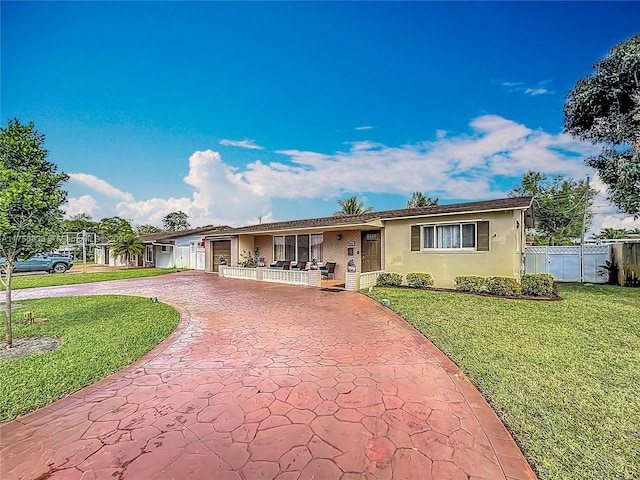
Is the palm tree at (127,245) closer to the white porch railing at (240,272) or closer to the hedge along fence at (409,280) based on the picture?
the white porch railing at (240,272)

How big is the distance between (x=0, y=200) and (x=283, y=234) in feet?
43.3

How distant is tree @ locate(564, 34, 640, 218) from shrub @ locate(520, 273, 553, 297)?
4696 millimetres

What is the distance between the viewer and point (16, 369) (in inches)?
183

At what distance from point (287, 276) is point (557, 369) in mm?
11675

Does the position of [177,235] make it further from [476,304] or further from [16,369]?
[476,304]

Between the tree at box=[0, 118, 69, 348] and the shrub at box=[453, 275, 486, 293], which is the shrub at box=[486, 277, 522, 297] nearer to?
the shrub at box=[453, 275, 486, 293]

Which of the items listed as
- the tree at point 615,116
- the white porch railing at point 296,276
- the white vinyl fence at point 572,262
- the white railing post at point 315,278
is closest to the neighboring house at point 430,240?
the white porch railing at point 296,276

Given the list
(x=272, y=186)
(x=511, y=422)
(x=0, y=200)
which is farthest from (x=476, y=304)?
(x=272, y=186)

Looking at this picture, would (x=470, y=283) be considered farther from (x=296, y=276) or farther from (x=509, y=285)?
(x=296, y=276)

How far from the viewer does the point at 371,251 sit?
15148 mm

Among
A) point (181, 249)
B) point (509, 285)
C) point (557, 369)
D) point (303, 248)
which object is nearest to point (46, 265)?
point (181, 249)

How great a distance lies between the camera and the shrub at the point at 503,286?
393 inches

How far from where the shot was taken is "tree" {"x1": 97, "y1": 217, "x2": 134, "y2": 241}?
30891 mm

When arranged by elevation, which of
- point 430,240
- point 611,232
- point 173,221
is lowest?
point 430,240
